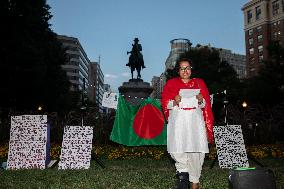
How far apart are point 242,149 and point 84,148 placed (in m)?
3.72

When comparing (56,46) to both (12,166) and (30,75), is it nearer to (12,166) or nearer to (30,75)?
(30,75)

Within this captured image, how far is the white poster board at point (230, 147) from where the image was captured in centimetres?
835

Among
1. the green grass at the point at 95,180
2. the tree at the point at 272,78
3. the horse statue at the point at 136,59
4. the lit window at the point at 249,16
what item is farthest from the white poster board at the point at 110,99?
the lit window at the point at 249,16

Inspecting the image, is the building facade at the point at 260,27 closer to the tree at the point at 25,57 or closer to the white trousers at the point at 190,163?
the tree at the point at 25,57

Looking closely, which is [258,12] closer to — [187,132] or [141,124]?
[141,124]

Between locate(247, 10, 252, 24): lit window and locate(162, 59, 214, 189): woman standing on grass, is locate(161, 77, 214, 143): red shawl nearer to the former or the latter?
locate(162, 59, 214, 189): woman standing on grass

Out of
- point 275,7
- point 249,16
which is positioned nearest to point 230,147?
point 275,7

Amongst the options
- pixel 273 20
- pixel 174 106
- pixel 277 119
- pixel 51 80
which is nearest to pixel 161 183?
pixel 174 106

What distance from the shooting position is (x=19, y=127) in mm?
8477

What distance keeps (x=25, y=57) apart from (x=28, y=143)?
61.8 ft

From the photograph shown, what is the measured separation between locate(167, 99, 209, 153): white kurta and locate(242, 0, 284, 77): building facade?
7368 cm

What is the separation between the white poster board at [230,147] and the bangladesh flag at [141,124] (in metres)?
3.89

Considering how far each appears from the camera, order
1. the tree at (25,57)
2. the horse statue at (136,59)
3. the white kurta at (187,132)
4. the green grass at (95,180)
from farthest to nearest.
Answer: the tree at (25,57), the horse statue at (136,59), the green grass at (95,180), the white kurta at (187,132)

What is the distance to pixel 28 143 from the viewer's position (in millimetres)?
8414
